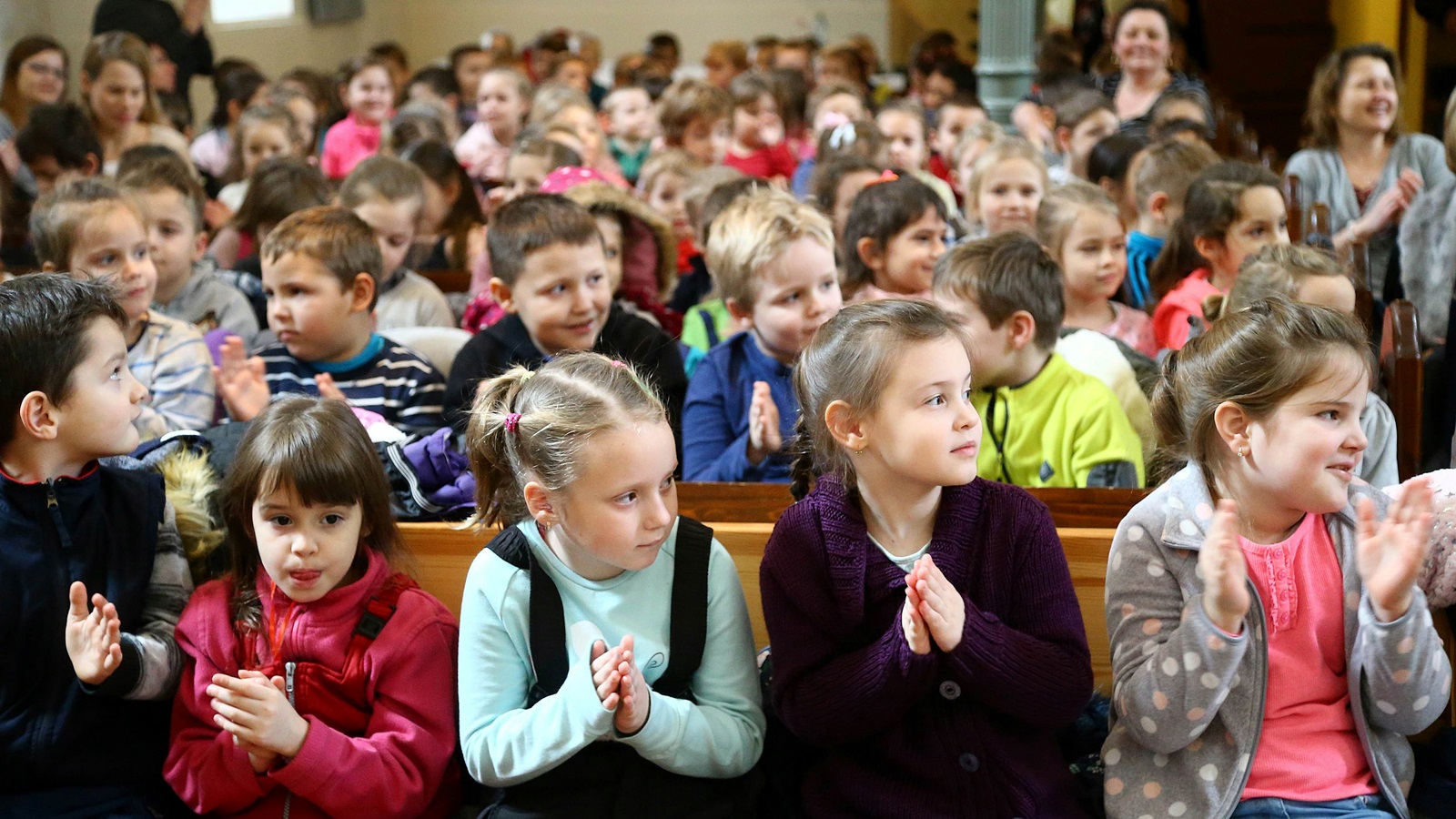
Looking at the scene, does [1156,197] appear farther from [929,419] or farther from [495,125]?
[495,125]

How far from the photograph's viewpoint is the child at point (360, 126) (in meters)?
7.47

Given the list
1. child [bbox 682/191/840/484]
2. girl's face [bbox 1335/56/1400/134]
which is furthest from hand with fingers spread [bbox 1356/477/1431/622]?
girl's face [bbox 1335/56/1400/134]

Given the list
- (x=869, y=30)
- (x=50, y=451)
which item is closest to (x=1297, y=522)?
(x=50, y=451)

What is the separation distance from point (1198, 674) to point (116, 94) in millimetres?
5787

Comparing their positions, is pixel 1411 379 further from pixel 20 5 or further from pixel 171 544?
pixel 20 5

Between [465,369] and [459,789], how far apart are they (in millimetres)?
1129

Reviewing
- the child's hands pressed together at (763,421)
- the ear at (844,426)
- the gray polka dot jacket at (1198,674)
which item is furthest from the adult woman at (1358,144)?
the ear at (844,426)

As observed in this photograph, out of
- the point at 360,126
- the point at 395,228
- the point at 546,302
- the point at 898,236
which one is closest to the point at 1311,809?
the point at 546,302

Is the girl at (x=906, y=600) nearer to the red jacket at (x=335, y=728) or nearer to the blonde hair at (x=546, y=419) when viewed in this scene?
the blonde hair at (x=546, y=419)

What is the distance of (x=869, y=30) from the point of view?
15.9m

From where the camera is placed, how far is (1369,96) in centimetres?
484

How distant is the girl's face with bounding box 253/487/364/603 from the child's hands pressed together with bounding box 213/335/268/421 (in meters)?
0.75

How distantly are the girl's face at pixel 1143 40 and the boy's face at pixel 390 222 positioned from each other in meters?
3.79

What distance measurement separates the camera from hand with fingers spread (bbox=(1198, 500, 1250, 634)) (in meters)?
1.76
